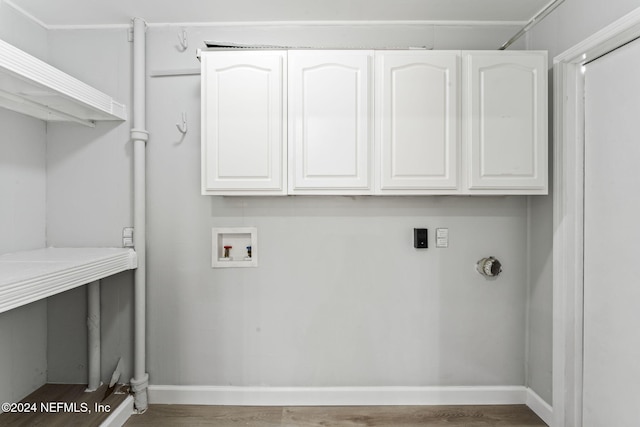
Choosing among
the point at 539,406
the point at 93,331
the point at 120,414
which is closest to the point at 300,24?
the point at 93,331

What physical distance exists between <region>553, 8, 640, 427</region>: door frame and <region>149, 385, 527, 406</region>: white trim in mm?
342

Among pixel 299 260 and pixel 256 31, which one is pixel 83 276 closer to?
pixel 299 260

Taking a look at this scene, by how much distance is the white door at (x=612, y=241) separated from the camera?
1.45m

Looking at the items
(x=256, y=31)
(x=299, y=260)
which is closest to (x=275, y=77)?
(x=256, y=31)

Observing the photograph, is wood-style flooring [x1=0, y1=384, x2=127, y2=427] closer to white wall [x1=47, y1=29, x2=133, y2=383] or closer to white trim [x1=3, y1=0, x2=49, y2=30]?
white wall [x1=47, y1=29, x2=133, y2=383]

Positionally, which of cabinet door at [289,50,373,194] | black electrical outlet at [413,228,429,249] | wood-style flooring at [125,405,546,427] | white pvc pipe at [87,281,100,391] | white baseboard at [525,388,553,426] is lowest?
wood-style flooring at [125,405,546,427]

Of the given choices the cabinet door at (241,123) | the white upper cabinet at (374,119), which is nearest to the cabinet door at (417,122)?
the white upper cabinet at (374,119)

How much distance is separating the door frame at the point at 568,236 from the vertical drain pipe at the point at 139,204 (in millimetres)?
2425

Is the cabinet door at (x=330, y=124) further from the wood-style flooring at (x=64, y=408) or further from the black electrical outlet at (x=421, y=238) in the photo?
the wood-style flooring at (x=64, y=408)

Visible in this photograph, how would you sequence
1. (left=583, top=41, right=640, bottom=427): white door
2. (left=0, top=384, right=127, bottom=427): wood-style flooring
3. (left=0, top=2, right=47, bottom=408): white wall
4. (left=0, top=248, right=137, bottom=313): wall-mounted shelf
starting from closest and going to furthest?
(left=0, top=248, right=137, bottom=313): wall-mounted shelf, (left=583, top=41, right=640, bottom=427): white door, (left=0, top=384, right=127, bottom=427): wood-style flooring, (left=0, top=2, right=47, bottom=408): white wall

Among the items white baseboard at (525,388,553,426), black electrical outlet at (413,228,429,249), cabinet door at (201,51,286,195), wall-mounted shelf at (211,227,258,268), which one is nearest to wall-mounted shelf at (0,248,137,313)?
wall-mounted shelf at (211,227,258,268)

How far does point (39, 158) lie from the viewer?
2.03 metres

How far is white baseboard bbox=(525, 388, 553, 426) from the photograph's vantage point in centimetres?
188

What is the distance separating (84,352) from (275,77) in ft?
6.88
